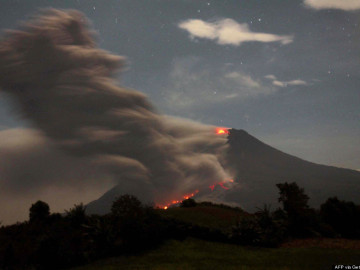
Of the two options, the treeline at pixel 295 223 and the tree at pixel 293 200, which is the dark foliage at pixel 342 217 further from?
the tree at pixel 293 200

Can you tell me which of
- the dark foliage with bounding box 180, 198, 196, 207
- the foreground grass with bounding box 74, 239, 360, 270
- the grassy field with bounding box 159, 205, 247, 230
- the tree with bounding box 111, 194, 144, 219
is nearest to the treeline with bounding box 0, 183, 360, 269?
the tree with bounding box 111, 194, 144, 219

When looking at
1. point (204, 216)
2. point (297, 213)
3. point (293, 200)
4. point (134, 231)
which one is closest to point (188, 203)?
point (204, 216)

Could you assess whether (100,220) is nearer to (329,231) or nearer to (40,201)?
(40,201)

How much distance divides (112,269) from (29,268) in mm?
3958

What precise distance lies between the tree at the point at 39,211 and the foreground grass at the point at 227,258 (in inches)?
478

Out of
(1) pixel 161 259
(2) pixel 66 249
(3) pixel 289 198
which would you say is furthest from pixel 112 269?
(3) pixel 289 198

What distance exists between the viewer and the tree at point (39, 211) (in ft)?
78.0

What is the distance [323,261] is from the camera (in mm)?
12422

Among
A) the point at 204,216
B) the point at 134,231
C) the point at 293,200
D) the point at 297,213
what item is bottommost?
the point at 204,216

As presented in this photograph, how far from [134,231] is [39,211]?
1290 centimetres

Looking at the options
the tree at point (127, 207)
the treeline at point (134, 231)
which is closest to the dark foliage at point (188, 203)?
the treeline at point (134, 231)

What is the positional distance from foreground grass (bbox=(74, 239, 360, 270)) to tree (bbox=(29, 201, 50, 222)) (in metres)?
12.2

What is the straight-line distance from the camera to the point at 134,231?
15.0m

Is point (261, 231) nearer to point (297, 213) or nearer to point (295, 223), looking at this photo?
point (295, 223)
